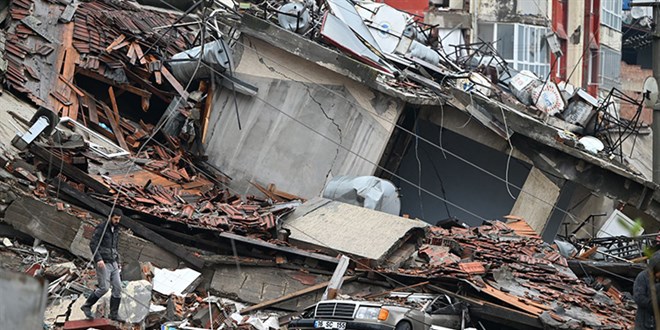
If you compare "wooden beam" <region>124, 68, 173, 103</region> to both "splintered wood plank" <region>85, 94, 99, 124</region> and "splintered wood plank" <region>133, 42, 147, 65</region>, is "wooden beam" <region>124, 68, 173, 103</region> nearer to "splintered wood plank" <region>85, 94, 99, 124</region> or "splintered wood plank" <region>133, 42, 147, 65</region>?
"splintered wood plank" <region>133, 42, 147, 65</region>

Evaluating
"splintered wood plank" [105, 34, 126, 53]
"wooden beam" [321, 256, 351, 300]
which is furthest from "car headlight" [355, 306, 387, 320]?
"splintered wood plank" [105, 34, 126, 53]

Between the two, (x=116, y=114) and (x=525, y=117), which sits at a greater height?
(x=525, y=117)

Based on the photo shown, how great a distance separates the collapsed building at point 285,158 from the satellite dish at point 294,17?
0.10 ft

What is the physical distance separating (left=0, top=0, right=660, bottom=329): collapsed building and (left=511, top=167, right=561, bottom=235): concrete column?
4 centimetres

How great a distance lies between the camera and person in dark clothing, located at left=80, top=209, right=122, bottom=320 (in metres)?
16.8

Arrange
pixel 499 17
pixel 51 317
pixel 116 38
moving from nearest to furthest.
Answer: pixel 51 317, pixel 116 38, pixel 499 17

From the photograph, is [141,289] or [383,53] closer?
[141,289]

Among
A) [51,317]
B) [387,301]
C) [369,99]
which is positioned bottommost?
[51,317]

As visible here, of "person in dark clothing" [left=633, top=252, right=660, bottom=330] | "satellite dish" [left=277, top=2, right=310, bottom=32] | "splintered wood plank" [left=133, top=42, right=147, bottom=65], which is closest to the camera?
"person in dark clothing" [left=633, top=252, right=660, bottom=330]

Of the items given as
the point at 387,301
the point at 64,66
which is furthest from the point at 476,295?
the point at 64,66

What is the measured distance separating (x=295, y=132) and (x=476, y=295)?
8269mm

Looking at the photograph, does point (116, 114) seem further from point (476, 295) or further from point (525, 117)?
point (476, 295)

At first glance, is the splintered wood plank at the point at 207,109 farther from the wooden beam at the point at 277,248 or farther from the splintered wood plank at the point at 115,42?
the wooden beam at the point at 277,248

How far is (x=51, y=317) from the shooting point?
1745 cm
